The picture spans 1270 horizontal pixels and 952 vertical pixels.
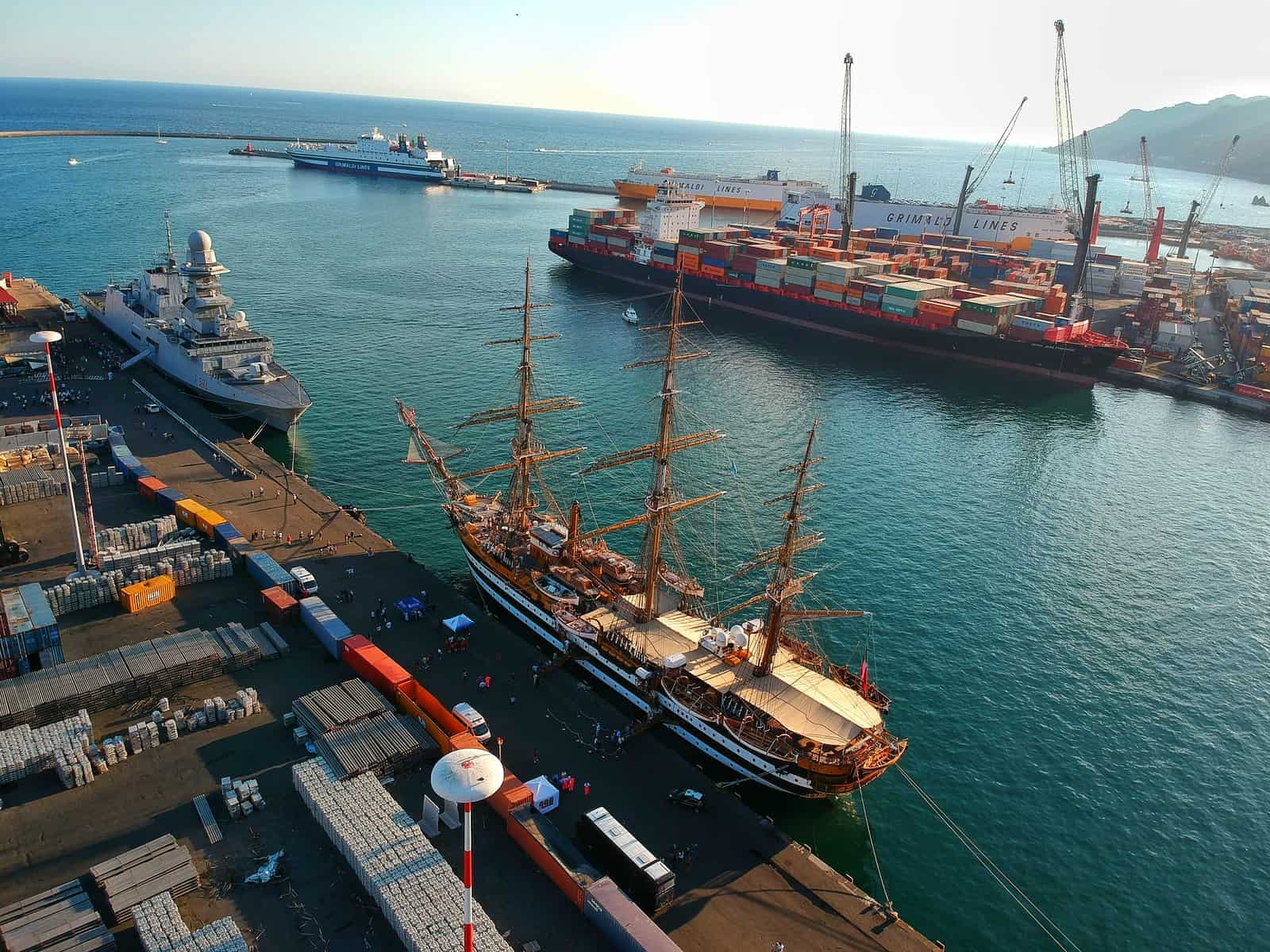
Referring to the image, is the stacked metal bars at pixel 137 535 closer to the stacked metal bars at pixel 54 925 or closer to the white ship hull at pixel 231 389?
the white ship hull at pixel 231 389

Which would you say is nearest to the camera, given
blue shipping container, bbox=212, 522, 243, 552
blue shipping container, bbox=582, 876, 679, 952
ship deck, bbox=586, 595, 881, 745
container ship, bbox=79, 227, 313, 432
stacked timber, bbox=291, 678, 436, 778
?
blue shipping container, bbox=582, 876, 679, 952

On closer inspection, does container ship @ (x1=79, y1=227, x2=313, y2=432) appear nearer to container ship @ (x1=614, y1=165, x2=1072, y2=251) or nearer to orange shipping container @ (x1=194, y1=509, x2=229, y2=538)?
orange shipping container @ (x1=194, y1=509, x2=229, y2=538)

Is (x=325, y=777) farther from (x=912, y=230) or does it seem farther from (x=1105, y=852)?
(x=912, y=230)

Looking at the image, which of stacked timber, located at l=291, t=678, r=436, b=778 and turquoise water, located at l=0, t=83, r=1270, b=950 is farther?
turquoise water, located at l=0, t=83, r=1270, b=950

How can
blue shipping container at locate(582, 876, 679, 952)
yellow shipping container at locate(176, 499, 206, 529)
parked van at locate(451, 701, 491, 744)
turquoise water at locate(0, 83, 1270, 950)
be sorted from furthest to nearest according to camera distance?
yellow shipping container at locate(176, 499, 206, 529) → turquoise water at locate(0, 83, 1270, 950) → parked van at locate(451, 701, 491, 744) → blue shipping container at locate(582, 876, 679, 952)

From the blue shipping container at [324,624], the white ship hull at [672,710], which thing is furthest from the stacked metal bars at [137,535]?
the white ship hull at [672,710]

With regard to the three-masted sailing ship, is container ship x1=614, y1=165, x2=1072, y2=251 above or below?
above

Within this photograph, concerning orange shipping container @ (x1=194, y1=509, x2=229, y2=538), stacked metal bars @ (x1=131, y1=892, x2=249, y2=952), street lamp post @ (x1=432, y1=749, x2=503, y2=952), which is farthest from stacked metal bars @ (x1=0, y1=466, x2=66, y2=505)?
street lamp post @ (x1=432, y1=749, x2=503, y2=952)

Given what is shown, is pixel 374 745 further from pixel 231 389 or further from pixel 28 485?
pixel 231 389
